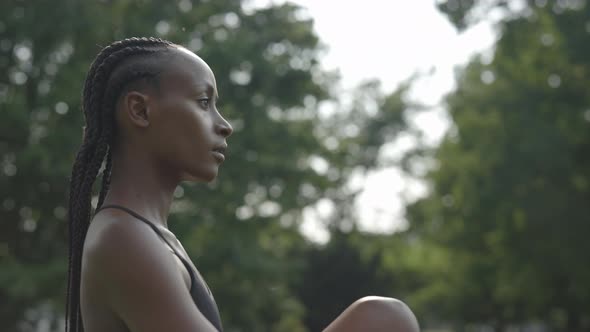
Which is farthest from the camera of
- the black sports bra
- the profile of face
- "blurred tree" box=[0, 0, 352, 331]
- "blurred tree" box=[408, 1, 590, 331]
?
"blurred tree" box=[408, 1, 590, 331]

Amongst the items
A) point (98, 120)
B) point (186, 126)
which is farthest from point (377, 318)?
point (98, 120)

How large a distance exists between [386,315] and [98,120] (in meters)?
1.05

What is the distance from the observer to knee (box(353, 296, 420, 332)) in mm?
2379

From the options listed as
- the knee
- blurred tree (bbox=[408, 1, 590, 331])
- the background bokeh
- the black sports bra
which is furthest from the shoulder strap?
blurred tree (bbox=[408, 1, 590, 331])

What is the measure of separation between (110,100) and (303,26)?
2118cm

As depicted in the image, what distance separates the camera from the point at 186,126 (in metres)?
2.70

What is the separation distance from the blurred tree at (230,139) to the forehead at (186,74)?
17199mm

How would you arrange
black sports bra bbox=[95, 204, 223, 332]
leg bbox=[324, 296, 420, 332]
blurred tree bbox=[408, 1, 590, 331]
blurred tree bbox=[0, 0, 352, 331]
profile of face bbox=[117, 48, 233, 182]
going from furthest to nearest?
blurred tree bbox=[408, 1, 590, 331], blurred tree bbox=[0, 0, 352, 331], profile of face bbox=[117, 48, 233, 182], black sports bra bbox=[95, 204, 223, 332], leg bbox=[324, 296, 420, 332]

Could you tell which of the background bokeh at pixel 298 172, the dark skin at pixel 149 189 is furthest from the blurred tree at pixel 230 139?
the dark skin at pixel 149 189

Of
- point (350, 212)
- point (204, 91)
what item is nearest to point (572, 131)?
point (350, 212)

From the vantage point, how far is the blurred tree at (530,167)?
27.6 m

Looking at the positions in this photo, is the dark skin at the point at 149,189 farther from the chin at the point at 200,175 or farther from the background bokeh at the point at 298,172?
the background bokeh at the point at 298,172

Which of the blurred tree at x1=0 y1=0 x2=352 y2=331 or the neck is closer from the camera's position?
the neck

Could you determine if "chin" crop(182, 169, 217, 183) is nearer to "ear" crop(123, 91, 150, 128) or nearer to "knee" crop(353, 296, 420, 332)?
"ear" crop(123, 91, 150, 128)
